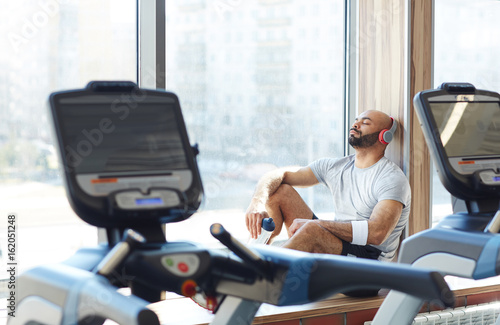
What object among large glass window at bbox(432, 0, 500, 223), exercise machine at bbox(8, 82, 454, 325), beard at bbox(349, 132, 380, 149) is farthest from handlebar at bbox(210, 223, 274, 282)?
large glass window at bbox(432, 0, 500, 223)

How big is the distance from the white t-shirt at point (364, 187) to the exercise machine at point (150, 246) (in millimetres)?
1634

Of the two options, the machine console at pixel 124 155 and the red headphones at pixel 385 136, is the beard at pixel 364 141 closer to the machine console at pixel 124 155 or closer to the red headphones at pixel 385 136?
the red headphones at pixel 385 136

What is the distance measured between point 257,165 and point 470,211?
144cm

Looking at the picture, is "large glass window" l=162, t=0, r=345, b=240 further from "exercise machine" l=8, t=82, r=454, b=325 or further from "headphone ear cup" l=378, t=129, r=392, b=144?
"exercise machine" l=8, t=82, r=454, b=325

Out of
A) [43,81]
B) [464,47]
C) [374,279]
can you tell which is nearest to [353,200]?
[464,47]

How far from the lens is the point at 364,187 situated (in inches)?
114

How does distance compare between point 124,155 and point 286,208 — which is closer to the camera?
point 124,155

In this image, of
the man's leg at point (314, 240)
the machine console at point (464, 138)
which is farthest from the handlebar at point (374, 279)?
the man's leg at point (314, 240)

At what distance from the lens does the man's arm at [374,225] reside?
270 cm

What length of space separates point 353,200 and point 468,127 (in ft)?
3.71

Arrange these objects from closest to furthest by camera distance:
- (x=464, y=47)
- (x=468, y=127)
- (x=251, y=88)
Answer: (x=468, y=127) → (x=251, y=88) → (x=464, y=47)

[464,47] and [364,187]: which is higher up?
[464,47]

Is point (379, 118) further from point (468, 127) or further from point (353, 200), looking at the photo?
point (468, 127)

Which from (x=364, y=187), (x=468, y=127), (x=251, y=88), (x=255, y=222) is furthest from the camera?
(x=251, y=88)
